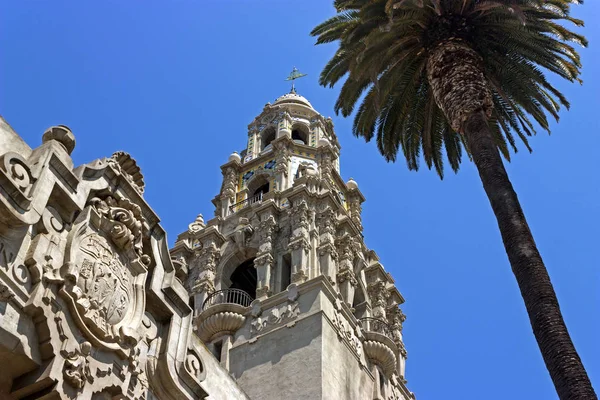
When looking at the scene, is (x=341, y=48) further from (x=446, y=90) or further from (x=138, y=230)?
(x=138, y=230)

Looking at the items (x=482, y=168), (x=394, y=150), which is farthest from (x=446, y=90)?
(x=394, y=150)

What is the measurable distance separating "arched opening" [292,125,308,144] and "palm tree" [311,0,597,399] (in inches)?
997

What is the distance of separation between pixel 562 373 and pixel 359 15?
41.2ft

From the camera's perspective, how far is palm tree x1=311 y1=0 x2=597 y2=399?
1969 cm

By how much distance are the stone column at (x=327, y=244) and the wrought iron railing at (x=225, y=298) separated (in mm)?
3718

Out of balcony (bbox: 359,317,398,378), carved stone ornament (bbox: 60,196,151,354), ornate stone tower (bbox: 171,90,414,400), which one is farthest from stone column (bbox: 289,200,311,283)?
carved stone ornament (bbox: 60,196,151,354)

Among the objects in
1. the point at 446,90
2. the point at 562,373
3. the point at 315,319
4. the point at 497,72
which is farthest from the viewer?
the point at 315,319

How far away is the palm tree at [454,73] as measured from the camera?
19.7m

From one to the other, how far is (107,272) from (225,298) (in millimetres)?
21223

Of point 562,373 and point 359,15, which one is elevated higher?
point 359,15

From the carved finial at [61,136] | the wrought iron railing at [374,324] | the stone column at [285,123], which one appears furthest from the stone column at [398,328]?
the carved finial at [61,136]

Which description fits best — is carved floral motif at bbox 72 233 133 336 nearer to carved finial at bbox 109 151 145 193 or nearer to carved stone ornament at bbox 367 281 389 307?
carved finial at bbox 109 151 145 193

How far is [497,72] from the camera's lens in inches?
878

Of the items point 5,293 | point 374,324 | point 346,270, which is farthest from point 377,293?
point 5,293
